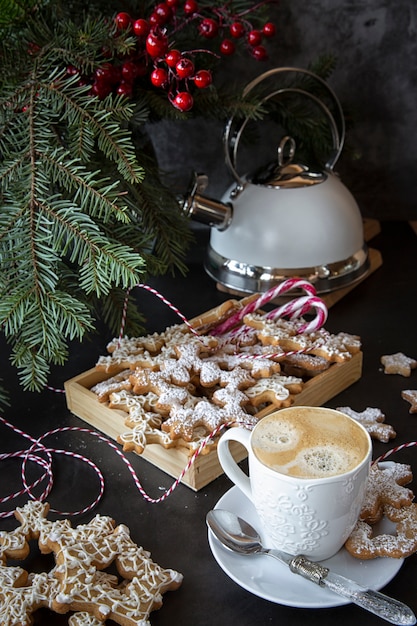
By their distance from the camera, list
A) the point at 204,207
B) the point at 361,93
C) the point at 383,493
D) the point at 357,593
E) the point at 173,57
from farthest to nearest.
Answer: the point at 361,93, the point at 204,207, the point at 173,57, the point at 383,493, the point at 357,593

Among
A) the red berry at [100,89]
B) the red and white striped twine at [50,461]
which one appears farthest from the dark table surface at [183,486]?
the red berry at [100,89]

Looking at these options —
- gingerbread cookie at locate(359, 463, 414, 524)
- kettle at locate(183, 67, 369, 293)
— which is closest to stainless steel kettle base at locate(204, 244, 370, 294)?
kettle at locate(183, 67, 369, 293)

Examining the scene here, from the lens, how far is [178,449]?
2.54 feet

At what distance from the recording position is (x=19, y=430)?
0.87 meters

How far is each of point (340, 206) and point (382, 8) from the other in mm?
442

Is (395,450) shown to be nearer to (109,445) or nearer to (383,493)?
(383,493)

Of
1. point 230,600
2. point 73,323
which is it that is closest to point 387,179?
point 73,323

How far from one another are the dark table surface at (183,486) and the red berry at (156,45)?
1.27 feet

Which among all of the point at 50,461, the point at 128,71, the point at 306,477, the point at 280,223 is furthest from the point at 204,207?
the point at 306,477

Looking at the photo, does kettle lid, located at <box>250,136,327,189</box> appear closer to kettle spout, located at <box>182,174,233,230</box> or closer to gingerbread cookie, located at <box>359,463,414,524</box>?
kettle spout, located at <box>182,174,233,230</box>

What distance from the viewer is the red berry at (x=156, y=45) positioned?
0.93 m

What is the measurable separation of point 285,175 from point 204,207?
5.4 inches

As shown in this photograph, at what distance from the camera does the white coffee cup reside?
61 centimetres

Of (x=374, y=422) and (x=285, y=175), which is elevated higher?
(x=285, y=175)
